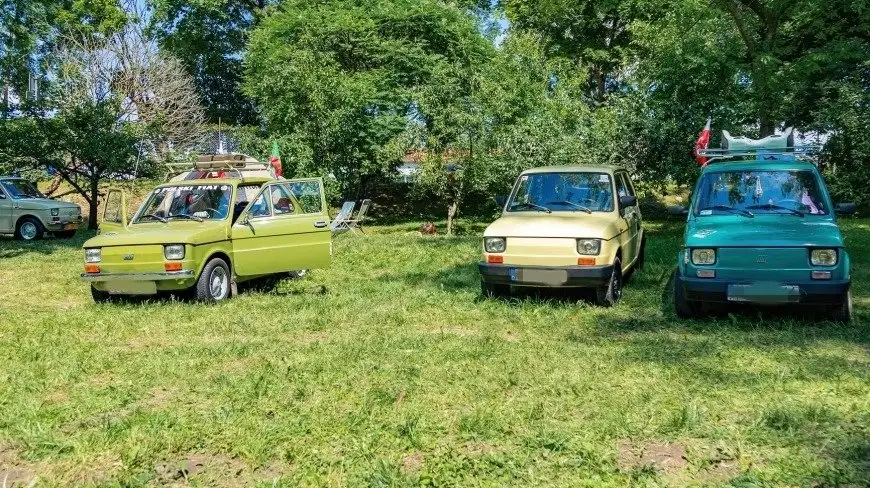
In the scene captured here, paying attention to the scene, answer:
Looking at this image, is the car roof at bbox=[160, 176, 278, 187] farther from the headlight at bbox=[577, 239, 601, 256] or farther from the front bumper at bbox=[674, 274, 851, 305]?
the front bumper at bbox=[674, 274, 851, 305]

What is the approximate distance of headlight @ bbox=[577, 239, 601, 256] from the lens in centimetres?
793

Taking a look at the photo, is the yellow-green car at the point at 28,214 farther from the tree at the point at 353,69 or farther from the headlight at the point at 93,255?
the headlight at the point at 93,255

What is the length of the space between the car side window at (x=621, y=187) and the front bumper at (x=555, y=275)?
1.68 meters

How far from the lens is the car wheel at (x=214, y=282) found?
347 inches

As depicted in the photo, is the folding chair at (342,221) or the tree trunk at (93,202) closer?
the folding chair at (342,221)

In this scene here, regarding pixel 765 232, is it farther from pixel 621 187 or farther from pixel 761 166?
pixel 621 187

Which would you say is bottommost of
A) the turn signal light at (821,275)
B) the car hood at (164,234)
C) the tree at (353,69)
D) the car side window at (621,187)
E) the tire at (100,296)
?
the tire at (100,296)

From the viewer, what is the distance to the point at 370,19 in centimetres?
2427

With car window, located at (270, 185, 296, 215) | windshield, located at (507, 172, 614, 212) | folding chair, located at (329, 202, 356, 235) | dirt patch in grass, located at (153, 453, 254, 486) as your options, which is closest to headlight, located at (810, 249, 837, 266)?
windshield, located at (507, 172, 614, 212)

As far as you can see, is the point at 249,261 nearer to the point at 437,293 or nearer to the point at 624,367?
the point at 437,293

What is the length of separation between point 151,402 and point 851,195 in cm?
1494

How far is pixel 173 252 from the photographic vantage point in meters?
8.53

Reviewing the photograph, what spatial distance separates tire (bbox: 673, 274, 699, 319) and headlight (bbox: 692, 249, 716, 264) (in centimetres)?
37

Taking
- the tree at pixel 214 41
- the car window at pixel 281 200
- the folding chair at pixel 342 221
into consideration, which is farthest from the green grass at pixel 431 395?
the tree at pixel 214 41
